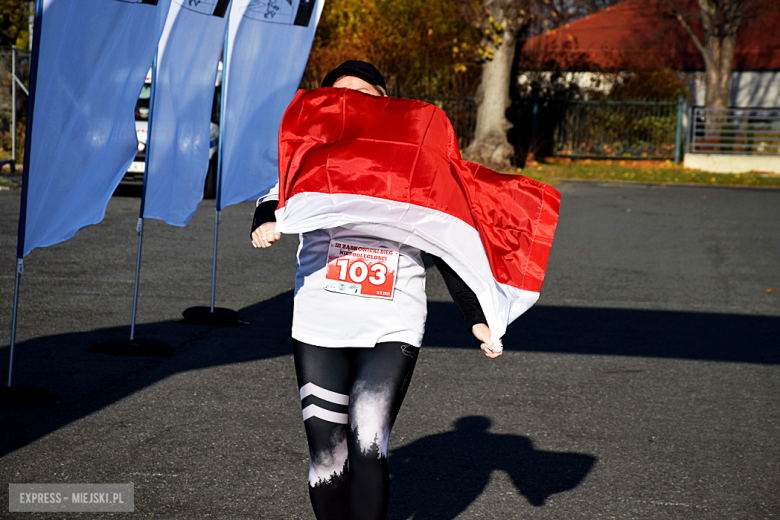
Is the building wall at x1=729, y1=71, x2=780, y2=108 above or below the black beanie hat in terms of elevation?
above

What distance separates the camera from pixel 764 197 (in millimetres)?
18781

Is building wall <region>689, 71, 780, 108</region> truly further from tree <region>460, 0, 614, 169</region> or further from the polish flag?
the polish flag

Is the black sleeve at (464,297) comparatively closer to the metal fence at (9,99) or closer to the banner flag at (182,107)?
the banner flag at (182,107)

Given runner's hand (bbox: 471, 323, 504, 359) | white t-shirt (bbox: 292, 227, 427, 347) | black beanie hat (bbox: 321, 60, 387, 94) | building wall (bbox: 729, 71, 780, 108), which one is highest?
building wall (bbox: 729, 71, 780, 108)

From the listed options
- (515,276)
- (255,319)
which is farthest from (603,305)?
(515,276)

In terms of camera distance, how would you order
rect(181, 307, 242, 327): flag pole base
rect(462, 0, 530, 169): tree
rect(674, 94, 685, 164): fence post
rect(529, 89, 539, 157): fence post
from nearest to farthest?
rect(181, 307, 242, 327): flag pole base → rect(462, 0, 530, 169): tree → rect(674, 94, 685, 164): fence post → rect(529, 89, 539, 157): fence post

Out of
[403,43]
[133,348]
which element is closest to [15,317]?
[133,348]

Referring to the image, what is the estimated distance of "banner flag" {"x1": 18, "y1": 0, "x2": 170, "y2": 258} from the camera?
4828 mm

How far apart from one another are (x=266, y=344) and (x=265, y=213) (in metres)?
3.72

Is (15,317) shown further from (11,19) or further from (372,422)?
(11,19)

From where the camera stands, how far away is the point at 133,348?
246 inches

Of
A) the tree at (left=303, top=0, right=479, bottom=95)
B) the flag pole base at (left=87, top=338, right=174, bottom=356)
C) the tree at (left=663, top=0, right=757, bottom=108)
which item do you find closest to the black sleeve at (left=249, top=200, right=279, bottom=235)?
the flag pole base at (left=87, top=338, right=174, bottom=356)

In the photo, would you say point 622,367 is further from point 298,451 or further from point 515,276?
point 515,276

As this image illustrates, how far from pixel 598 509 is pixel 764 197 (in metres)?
16.7
